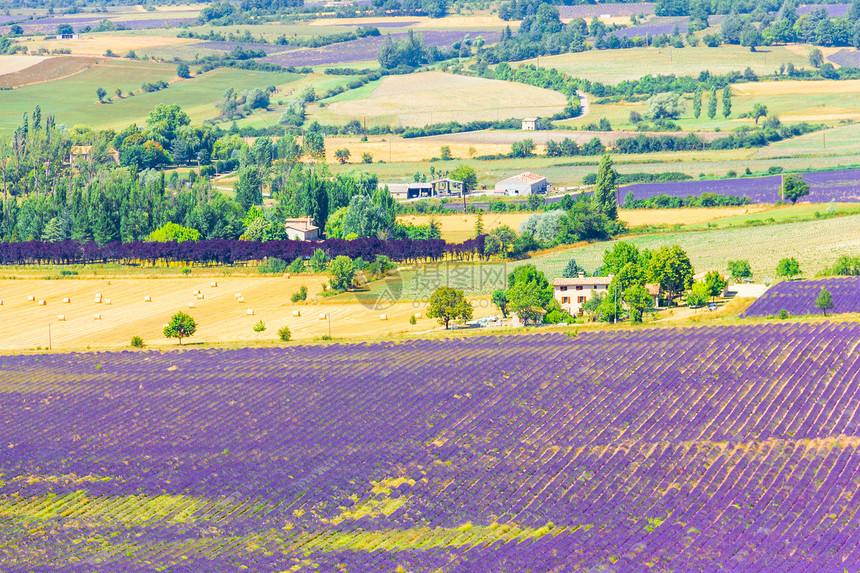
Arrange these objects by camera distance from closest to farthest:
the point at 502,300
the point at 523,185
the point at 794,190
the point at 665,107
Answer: the point at 502,300
the point at 794,190
the point at 523,185
the point at 665,107

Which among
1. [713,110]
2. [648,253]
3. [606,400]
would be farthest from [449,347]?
[713,110]

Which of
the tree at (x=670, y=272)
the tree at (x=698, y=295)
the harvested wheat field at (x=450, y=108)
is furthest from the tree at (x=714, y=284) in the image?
the harvested wheat field at (x=450, y=108)

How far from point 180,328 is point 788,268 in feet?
133

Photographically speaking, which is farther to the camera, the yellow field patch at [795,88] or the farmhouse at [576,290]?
the yellow field patch at [795,88]

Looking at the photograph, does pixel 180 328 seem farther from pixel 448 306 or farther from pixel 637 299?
pixel 637 299

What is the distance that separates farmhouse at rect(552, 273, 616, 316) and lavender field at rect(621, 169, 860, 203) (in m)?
47.4

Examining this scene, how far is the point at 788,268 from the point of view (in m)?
77.9

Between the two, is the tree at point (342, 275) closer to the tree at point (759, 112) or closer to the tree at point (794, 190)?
the tree at point (794, 190)

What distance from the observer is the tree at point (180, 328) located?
67.3 meters

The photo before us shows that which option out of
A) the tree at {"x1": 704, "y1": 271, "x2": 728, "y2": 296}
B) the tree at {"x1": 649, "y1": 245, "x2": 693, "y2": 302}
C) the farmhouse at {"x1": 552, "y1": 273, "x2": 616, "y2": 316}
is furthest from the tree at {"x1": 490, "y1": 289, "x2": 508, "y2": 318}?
the tree at {"x1": 704, "y1": 271, "x2": 728, "y2": 296}

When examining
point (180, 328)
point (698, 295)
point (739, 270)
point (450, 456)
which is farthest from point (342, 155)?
point (450, 456)

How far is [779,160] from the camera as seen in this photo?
144 m

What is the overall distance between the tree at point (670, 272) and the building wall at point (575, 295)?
11.3ft

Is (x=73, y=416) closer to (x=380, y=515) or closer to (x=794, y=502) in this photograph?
(x=380, y=515)
